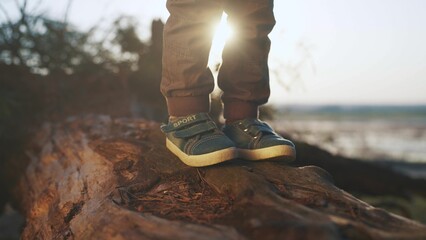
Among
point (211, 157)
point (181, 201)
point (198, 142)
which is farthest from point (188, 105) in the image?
point (181, 201)

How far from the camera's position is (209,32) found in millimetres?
2219

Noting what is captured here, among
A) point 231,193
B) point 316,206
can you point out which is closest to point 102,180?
point 231,193

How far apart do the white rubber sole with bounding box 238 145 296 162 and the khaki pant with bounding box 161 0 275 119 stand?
13.1 inches

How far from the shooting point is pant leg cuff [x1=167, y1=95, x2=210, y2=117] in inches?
87.8

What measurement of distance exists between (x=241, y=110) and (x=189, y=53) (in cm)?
49

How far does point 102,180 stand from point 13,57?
2883 mm

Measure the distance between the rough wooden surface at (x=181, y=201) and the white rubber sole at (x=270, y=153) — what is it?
0.14ft

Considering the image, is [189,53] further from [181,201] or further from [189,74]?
[181,201]

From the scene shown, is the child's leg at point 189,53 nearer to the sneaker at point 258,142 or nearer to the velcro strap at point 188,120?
the velcro strap at point 188,120

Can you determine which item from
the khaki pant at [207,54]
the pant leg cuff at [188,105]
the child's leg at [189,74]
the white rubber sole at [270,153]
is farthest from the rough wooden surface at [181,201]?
the khaki pant at [207,54]

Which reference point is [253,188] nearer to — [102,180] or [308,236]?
[308,236]

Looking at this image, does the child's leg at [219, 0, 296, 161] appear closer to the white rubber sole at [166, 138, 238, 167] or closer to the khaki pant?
the khaki pant

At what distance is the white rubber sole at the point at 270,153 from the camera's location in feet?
6.66

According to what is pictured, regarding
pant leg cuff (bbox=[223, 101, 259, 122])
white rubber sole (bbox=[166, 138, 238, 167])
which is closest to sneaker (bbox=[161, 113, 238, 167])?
white rubber sole (bbox=[166, 138, 238, 167])
